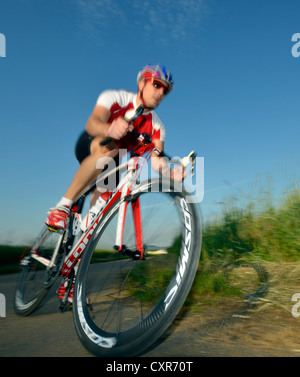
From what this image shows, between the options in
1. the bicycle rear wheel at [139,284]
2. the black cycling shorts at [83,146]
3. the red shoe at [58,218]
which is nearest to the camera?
the bicycle rear wheel at [139,284]

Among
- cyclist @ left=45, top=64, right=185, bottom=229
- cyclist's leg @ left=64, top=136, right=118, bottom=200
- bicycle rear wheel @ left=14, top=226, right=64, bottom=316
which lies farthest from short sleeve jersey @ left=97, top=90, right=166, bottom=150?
bicycle rear wheel @ left=14, top=226, right=64, bottom=316

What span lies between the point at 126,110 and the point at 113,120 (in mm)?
228

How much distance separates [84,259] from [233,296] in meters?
1.62

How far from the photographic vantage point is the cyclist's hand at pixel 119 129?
246 centimetres

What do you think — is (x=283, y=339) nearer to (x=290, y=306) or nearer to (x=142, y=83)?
(x=290, y=306)

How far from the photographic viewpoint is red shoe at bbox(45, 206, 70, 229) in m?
3.15

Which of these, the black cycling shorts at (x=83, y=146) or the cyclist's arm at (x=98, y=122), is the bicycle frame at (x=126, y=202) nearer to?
the cyclist's arm at (x=98, y=122)

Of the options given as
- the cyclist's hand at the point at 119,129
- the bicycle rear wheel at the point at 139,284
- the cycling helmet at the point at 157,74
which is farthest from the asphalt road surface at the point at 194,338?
the cycling helmet at the point at 157,74

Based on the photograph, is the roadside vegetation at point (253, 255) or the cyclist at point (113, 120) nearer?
the cyclist at point (113, 120)

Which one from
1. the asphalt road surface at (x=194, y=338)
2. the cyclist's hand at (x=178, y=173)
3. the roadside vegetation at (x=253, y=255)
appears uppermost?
the cyclist's hand at (x=178, y=173)

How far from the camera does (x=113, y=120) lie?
3.01 metres

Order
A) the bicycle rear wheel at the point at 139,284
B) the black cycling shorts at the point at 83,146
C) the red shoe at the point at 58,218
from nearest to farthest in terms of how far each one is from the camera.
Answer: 1. the bicycle rear wheel at the point at 139,284
2. the red shoe at the point at 58,218
3. the black cycling shorts at the point at 83,146

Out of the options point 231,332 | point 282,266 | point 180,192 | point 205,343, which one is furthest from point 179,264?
point 282,266

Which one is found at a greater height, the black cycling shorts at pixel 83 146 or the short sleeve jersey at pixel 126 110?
the short sleeve jersey at pixel 126 110
